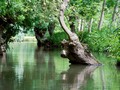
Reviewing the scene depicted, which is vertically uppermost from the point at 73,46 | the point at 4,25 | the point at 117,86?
the point at 4,25

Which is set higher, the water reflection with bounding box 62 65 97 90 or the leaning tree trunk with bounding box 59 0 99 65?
the leaning tree trunk with bounding box 59 0 99 65

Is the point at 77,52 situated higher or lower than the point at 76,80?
higher

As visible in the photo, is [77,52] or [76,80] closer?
[76,80]

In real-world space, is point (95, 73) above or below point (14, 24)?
below

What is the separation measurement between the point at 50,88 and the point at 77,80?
86.7 inches

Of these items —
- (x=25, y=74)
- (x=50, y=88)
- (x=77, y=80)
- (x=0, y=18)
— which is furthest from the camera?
(x=0, y=18)

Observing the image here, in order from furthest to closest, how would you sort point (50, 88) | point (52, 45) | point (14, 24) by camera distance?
1. point (52, 45)
2. point (14, 24)
3. point (50, 88)

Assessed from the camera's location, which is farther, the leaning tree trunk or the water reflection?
the leaning tree trunk

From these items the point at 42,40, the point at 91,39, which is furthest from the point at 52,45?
the point at 91,39

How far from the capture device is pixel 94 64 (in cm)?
1906

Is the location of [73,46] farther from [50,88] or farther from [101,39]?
[101,39]

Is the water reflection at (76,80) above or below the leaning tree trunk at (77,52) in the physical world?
below

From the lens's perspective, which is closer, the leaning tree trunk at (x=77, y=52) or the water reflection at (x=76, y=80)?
the water reflection at (x=76, y=80)

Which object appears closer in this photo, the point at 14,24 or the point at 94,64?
the point at 94,64
